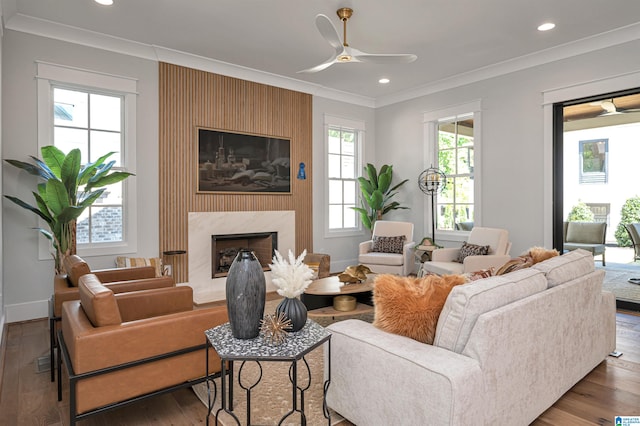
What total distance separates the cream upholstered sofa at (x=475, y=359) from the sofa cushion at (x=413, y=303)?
0.06 m

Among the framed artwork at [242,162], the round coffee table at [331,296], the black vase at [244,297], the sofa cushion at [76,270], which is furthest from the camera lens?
the framed artwork at [242,162]

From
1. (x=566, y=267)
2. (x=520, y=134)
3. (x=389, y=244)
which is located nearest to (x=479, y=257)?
(x=389, y=244)

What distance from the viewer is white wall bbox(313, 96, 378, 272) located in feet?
20.0

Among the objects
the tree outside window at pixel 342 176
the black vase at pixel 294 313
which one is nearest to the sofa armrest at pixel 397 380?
the black vase at pixel 294 313

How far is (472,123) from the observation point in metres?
5.56

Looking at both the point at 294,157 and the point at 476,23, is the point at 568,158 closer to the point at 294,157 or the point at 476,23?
the point at 476,23

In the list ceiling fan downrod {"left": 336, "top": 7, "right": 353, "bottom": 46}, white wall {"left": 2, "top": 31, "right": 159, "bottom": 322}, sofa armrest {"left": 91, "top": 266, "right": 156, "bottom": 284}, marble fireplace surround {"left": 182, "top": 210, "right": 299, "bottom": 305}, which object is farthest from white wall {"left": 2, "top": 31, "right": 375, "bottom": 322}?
ceiling fan downrod {"left": 336, "top": 7, "right": 353, "bottom": 46}

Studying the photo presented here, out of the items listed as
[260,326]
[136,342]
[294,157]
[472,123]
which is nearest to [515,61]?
[472,123]

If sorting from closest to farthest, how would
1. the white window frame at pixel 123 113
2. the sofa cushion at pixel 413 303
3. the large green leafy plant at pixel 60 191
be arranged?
1. the sofa cushion at pixel 413 303
2. the large green leafy plant at pixel 60 191
3. the white window frame at pixel 123 113

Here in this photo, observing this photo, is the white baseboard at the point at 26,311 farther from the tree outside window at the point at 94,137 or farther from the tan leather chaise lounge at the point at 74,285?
the tan leather chaise lounge at the point at 74,285

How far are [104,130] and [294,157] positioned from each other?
2.53 meters

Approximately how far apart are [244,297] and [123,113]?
3657mm

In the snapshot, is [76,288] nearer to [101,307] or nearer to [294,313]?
[101,307]

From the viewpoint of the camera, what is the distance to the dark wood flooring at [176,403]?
2055mm
